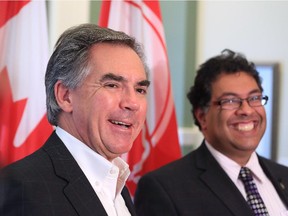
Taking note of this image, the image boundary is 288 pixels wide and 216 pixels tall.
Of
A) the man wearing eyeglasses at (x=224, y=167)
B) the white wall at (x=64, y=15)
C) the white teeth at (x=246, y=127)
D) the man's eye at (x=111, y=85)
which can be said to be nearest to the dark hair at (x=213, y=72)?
the man wearing eyeglasses at (x=224, y=167)

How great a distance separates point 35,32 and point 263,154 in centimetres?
155

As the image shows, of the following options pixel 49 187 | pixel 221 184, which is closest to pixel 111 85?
pixel 49 187

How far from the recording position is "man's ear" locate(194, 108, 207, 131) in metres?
2.01

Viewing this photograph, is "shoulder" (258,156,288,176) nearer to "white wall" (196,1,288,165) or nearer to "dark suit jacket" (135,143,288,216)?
"dark suit jacket" (135,143,288,216)

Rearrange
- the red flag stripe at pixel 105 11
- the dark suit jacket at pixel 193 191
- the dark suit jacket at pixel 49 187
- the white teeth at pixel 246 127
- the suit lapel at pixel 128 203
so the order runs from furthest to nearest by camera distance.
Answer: the red flag stripe at pixel 105 11 → the white teeth at pixel 246 127 → the dark suit jacket at pixel 193 191 → the suit lapel at pixel 128 203 → the dark suit jacket at pixel 49 187

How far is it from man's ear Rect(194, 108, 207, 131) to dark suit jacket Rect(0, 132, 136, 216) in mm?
974

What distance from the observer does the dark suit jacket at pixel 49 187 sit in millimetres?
981

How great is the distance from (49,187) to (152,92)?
4.03 ft

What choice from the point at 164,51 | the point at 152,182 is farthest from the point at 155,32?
the point at 152,182

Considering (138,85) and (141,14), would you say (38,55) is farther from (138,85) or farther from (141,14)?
(138,85)

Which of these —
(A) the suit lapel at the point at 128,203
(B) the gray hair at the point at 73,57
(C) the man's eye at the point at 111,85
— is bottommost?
(A) the suit lapel at the point at 128,203

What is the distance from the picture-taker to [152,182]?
179 centimetres

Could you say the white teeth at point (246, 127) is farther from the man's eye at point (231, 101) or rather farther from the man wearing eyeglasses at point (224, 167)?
the man's eye at point (231, 101)

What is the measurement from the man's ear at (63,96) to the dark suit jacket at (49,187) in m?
0.09
